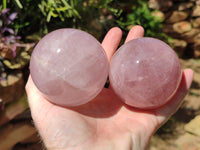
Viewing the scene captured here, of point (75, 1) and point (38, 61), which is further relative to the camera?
point (75, 1)

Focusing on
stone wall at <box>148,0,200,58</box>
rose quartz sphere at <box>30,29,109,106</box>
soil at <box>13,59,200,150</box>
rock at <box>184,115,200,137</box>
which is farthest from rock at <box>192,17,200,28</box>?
rose quartz sphere at <box>30,29,109,106</box>

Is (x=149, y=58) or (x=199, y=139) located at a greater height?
(x=149, y=58)

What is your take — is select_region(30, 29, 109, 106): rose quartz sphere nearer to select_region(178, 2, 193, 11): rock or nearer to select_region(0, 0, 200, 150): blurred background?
select_region(0, 0, 200, 150): blurred background

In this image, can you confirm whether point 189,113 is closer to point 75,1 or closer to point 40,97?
point 75,1

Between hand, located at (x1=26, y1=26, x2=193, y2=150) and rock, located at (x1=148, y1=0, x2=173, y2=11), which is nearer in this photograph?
hand, located at (x1=26, y1=26, x2=193, y2=150)

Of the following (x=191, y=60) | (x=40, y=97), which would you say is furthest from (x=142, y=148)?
(x=191, y=60)

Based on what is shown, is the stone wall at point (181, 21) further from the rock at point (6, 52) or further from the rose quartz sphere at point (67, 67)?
the rose quartz sphere at point (67, 67)

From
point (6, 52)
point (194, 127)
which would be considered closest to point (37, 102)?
point (6, 52)

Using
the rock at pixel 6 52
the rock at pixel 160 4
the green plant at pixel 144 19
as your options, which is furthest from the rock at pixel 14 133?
the rock at pixel 160 4
